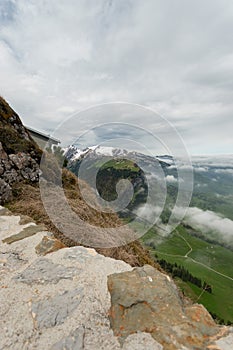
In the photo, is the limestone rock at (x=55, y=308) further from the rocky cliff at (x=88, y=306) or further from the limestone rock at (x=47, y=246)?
the limestone rock at (x=47, y=246)

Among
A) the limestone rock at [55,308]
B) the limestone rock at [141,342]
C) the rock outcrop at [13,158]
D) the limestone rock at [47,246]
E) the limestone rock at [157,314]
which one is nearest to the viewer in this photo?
the limestone rock at [141,342]

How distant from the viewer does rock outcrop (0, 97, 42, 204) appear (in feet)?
44.8

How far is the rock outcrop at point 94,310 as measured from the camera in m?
3.91

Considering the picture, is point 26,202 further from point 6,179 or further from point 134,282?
point 134,282

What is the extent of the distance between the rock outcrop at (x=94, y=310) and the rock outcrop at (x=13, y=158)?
26.9 ft

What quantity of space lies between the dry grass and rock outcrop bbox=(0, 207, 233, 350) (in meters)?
2.90

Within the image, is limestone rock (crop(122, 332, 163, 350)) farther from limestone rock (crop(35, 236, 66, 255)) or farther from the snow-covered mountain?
the snow-covered mountain

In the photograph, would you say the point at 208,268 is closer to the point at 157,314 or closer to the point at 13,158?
the point at 13,158

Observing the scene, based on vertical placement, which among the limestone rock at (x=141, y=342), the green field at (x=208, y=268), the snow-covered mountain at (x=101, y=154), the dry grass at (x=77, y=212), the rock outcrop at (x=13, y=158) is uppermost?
the snow-covered mountain at (x=101, y=154)

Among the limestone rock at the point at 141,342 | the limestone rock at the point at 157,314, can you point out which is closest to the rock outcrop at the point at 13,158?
the limestone rock at the point at 157,314

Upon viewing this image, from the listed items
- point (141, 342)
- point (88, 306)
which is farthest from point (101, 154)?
point (141, 342)

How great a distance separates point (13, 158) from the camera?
15.1 meters

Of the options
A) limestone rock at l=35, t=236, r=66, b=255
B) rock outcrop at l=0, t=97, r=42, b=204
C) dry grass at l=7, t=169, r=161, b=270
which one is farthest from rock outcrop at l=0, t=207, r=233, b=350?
rock outcrop at l=0, t=97, r=42, b=204

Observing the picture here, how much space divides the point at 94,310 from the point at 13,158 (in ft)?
42.8
